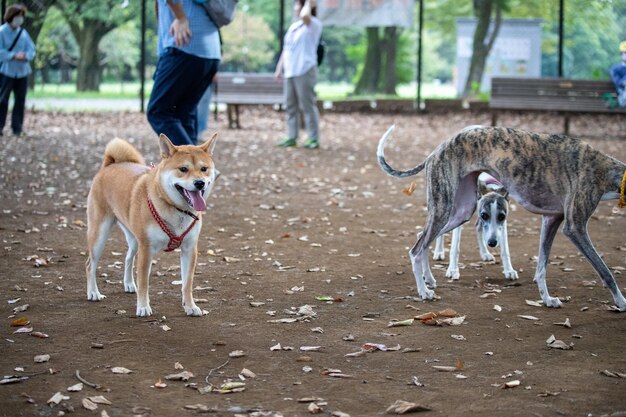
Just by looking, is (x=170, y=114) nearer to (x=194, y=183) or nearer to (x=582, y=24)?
(x=194, y=183)

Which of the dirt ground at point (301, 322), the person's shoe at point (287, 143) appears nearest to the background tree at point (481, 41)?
the person's shoe at point (287, 143)

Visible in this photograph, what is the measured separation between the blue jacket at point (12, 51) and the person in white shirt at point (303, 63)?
13.9ft

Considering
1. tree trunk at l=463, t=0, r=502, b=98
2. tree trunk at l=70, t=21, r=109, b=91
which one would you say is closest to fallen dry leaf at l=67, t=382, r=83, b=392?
tree trunk at l=463, t=0, r=502, b=98

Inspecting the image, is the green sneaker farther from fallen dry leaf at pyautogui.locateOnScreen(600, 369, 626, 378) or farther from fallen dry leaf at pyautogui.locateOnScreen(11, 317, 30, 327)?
fallen dry leaf at pyautogui.locateOnScreen(600, 369, 626, 378)

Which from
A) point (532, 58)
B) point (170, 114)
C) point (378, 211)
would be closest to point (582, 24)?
point (532, 58)

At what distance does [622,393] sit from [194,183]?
250 cm

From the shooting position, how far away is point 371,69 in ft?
107

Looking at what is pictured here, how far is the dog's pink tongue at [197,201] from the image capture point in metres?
5.50

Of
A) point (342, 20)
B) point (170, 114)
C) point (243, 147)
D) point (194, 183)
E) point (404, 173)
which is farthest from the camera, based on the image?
point (342, 20)

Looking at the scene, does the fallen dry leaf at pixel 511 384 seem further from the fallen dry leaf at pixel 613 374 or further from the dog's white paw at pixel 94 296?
the dog's white paw at pixel 94 296

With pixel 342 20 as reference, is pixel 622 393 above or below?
below

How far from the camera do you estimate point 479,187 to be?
704 centimetres

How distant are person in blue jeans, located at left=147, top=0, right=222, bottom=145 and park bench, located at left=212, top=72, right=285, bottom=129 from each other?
11.3 metres

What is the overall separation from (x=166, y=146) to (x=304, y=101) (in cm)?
983
